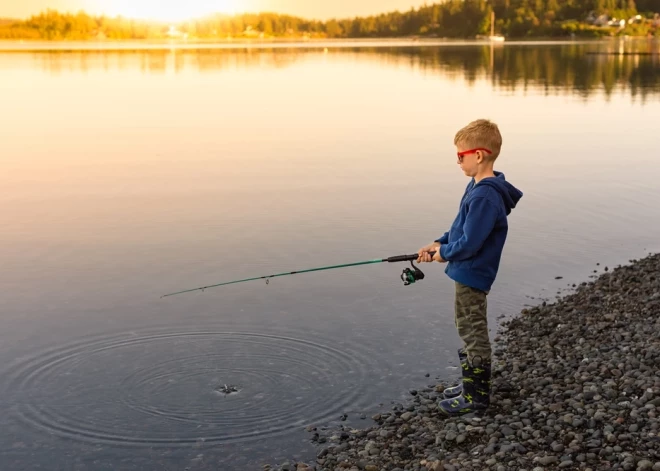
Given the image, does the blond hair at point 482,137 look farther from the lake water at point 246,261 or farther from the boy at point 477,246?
the lake water at point 246,261

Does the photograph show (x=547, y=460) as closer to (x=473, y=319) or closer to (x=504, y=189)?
(x=473, y=319)

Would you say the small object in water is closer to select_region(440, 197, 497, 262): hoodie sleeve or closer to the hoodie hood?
select_region(440, 197, 497, 262): hoodie sleeve

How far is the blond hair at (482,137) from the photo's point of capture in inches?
225

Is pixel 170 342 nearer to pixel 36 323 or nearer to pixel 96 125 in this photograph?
pixel 36 323

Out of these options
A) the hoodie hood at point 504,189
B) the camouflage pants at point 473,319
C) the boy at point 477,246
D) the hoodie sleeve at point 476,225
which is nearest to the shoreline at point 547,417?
the boy at point 477,246

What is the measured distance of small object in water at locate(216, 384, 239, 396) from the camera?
6.90 meters

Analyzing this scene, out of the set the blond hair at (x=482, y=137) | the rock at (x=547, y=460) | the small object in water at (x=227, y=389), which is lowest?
the small object in water at (x=227, y=389)

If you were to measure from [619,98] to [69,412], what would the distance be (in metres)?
28.9

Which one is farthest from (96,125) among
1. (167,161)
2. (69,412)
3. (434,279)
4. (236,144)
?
(69,412)

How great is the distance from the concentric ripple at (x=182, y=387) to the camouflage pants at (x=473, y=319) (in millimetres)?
1242

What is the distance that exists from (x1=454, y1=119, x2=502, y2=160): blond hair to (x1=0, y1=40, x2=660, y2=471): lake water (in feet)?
7.20

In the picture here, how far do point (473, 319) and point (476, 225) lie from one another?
67 centimetres

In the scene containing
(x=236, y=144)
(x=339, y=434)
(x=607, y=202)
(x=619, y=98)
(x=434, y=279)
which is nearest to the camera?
(x=339, y=434)

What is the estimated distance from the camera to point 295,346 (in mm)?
7926
